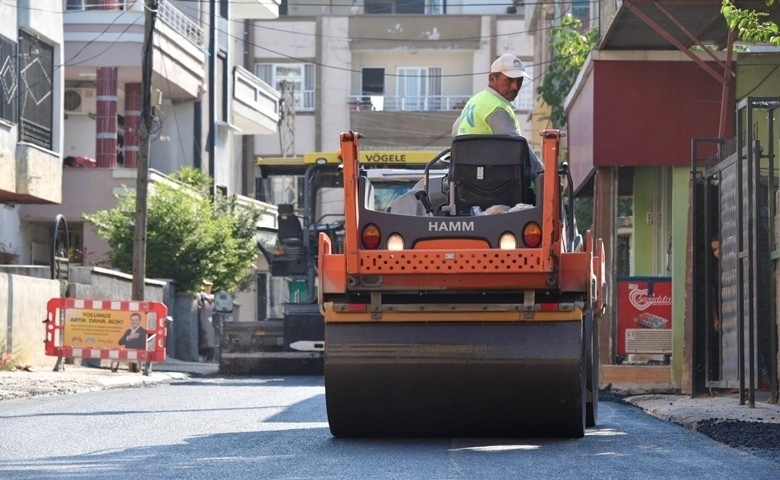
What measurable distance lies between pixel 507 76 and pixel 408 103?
4752cm

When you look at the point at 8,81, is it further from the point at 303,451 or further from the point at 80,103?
the point at 303,451

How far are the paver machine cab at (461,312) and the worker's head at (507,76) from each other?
54cm

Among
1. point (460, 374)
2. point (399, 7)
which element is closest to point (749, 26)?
point (460, 374)

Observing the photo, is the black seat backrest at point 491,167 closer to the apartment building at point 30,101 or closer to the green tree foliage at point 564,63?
the apartment building at point 30,101

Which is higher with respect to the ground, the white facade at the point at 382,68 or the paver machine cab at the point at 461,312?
the white facade at the point at 382,68

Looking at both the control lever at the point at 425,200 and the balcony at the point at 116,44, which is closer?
the control lever at the point at 425,200

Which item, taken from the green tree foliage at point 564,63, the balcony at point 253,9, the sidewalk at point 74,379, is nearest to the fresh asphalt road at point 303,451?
the sidewalk at point 74,379

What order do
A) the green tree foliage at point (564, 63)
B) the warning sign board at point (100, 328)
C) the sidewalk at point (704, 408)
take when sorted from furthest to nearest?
1. the green tree foliage at point (564, 63)
2. the warning sign board at point (100, 328)
3. the sidewalk at point (704, 408)

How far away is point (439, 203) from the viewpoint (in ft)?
38.7

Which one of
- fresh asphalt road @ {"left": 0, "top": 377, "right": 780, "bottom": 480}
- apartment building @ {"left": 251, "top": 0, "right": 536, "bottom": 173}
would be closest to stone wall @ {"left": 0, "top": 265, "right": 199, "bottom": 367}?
fresh asphalt road @ {"left": 0, "top": 377, "right": 780, "bottom": 480}

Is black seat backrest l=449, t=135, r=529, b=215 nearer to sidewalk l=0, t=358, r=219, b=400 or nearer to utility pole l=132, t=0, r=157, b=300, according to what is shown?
sidewalk l=0, t=358, r=219, b=400

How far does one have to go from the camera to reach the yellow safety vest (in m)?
11.4

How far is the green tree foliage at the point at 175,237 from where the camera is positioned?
33625mm

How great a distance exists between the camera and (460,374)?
10.8 m
